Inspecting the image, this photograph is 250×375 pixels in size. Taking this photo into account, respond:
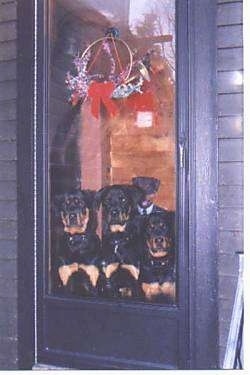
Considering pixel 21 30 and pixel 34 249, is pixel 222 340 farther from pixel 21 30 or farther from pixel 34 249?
pixel 21 30

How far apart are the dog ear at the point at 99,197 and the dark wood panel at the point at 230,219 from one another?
72 cm

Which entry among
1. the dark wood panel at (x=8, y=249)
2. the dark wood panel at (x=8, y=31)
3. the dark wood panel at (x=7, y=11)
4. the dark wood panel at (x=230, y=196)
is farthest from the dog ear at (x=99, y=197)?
the dark wood panel at (x=7, y=11)

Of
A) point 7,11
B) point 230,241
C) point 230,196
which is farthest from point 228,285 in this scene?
point 7,11

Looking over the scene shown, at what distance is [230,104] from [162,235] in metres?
0.83

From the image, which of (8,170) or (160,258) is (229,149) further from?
(8,170)

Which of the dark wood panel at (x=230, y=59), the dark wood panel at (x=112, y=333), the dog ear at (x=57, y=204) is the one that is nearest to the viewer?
the dark wood panel at (x=230, y=59)

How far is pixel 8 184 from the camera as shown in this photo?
3.19 m

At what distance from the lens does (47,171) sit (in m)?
3.11

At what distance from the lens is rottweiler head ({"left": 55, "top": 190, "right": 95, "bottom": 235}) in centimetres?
306

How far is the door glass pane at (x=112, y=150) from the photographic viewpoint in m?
2.94

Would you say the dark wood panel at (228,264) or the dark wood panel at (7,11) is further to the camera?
the dark wood panel at (7,11)

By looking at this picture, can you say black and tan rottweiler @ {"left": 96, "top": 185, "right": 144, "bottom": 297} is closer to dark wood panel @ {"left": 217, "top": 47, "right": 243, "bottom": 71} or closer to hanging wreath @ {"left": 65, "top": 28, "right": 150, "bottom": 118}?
hanging wreath @ {"left": 65, "top": 28, "right": 150, "bottom": 118}

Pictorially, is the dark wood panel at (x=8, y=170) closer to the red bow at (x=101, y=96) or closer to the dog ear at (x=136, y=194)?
the red bow at (x=101, y=96)

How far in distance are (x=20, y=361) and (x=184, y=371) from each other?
3.61ft
